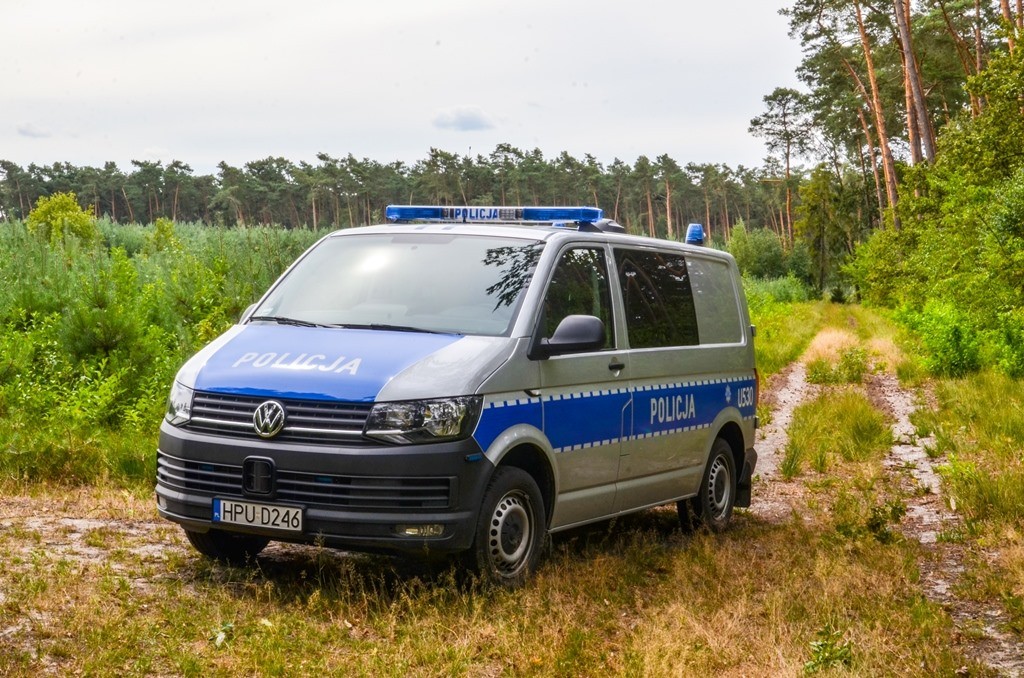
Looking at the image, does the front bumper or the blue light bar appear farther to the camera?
the blue light bar

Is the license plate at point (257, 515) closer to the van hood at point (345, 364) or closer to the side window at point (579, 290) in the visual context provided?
the van hood at point (345, 364)

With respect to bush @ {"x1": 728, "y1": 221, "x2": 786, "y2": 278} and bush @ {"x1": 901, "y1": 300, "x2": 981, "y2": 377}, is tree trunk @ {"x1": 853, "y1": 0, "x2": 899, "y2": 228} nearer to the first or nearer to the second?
bush @ {"x1": 901, "y1": 300, "x2": 981, "y2": 377}

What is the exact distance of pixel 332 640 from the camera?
18.2ft

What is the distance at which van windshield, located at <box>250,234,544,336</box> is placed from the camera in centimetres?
686

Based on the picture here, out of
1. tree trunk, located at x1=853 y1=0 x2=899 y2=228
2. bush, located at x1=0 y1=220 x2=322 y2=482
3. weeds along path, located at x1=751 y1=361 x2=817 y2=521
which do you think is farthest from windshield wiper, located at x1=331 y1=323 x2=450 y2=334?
tree trunk, located at x1=853 y1=0 x2=899 y2=228

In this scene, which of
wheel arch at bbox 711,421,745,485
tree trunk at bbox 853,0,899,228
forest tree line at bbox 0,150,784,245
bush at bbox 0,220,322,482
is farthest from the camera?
forest tree line at bbox 0,150,784,245

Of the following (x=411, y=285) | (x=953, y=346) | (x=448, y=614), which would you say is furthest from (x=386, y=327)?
(x=953, y=346)

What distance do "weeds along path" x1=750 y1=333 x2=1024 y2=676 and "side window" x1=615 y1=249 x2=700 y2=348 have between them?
217 centimetres

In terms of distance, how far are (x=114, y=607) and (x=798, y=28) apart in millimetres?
45446

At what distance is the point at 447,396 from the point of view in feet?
20.1

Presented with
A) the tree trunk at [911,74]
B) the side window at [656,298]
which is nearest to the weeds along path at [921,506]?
the side window at [656,298]

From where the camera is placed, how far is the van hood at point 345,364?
20.0 ft

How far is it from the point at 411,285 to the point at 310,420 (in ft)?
4.41

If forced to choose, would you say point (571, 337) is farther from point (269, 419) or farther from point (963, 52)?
point (963, 52)
